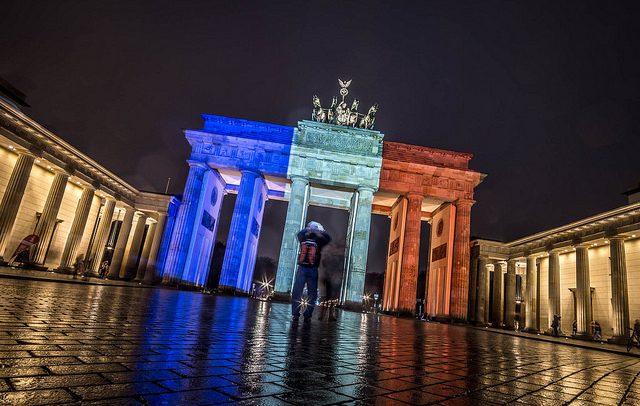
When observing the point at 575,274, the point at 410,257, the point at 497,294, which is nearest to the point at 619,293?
the point at 575,274

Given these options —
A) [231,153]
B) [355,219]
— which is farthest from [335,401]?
[231,153]

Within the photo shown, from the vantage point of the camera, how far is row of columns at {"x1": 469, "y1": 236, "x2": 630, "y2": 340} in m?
22.9

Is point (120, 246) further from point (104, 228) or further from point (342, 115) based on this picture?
point (342, 115)

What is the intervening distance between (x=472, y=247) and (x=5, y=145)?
42037 millimetres

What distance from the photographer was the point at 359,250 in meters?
29.9

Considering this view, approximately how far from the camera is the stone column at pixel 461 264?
1148 inches

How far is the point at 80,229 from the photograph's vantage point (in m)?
29.8

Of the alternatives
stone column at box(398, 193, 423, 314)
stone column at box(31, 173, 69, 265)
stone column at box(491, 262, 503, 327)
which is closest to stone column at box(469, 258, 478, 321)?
stone column at box(491, 262, 503, 327)

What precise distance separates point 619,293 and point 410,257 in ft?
46.0

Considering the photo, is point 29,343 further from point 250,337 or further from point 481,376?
point 481,376

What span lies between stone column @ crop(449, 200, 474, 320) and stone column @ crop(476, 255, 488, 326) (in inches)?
331

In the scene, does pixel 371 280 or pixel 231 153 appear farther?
pixel 371 280

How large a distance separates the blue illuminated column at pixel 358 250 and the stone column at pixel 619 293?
16.8 meters

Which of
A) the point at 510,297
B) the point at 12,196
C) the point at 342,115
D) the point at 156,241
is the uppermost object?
the point at 342,115
